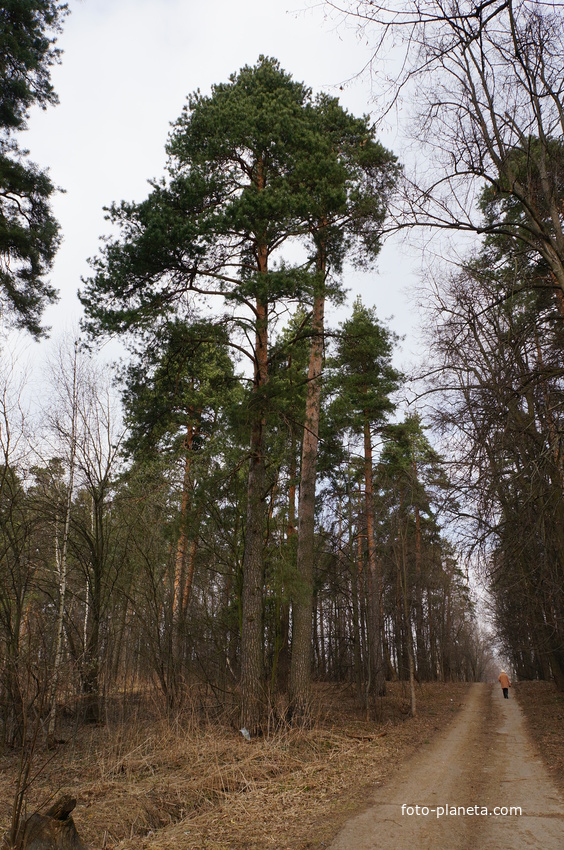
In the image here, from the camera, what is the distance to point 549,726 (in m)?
12.8

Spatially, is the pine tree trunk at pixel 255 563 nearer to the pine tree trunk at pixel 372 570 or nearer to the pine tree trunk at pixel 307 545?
the pine tree trunk at pixel 307 545

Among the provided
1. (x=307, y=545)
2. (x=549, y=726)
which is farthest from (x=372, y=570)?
(x=307, y=545)

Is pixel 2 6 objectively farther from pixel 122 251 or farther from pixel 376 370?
pixel 376 370

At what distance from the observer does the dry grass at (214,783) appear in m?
5.29

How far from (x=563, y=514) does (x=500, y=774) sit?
4665 millimetres

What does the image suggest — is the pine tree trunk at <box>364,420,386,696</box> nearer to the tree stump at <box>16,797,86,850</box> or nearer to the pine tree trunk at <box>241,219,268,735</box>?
the pine tree trunk at <box>241,219,268,735</box>

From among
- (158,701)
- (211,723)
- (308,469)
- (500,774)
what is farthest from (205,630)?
(500,774)

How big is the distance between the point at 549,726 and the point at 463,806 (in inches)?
340

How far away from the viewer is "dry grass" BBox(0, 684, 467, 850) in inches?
208

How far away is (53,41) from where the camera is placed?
1020 cm

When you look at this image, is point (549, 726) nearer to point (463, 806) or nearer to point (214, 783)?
point (463, 806)

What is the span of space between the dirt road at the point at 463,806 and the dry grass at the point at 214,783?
14.0 inches

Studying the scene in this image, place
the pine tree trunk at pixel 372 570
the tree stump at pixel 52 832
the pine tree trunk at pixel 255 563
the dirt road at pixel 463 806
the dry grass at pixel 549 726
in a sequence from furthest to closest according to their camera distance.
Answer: the pine tree trunk at pixel 372 570 < the pine tree trunk at pixel 255 563 < the dry grass at pixel 549 726 < the dirt road at pixel 463 806 < the tree stump at pixel 52 832

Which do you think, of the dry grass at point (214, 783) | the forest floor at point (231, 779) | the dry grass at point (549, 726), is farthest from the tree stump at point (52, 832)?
the dry grass at point (549, 726)
